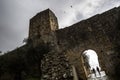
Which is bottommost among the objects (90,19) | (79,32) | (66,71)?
(66,71)

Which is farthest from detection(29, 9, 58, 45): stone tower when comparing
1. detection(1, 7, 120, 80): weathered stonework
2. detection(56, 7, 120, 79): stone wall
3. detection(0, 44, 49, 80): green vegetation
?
detection(56, 7, 120, 79): stone wall

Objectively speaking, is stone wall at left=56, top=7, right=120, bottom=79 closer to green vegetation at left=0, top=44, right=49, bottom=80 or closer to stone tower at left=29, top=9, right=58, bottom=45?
stone tower at left=29, top=9, right=58, bottom=45

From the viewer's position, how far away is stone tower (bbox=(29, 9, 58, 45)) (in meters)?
11.6

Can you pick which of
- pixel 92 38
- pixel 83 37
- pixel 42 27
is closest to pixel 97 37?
pixel 92 38

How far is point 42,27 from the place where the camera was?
1209 centimetres

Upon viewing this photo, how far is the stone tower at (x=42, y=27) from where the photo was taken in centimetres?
1162

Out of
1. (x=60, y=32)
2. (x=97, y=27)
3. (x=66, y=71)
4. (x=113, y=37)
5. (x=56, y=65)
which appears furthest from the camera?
(x=60, y=32)

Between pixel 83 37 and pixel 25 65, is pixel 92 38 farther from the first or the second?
pixel 25 65

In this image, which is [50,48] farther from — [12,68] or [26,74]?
[12,68]

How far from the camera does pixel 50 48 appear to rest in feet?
35.6

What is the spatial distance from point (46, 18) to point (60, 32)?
188 centimetres

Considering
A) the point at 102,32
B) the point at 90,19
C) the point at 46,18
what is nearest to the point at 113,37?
the point at 102,32

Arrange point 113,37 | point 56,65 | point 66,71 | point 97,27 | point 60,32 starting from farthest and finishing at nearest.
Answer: point 60,32 → point 97,27 → point 113,37 → point 56,65 → point 66,71

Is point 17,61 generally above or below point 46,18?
below
